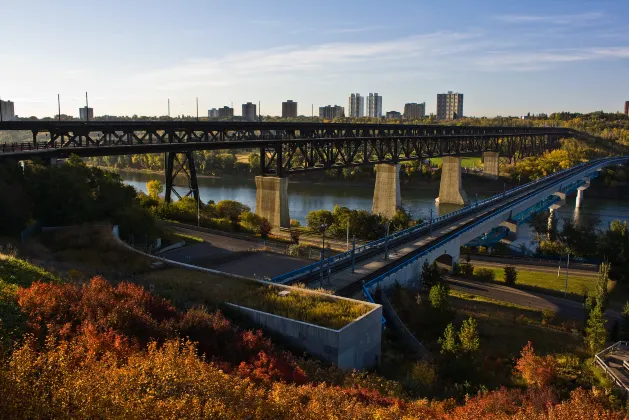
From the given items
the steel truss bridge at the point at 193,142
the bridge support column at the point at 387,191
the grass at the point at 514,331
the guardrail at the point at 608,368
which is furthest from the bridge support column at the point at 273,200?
the guardrail at the point at 608,368

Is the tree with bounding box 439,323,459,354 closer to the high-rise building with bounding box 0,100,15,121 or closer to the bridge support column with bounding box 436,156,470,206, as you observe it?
the high-rise building with bounding box 0,100,15,121

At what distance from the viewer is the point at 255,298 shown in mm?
17953

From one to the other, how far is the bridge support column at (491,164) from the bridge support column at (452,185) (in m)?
18.1

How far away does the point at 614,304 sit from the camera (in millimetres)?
30031

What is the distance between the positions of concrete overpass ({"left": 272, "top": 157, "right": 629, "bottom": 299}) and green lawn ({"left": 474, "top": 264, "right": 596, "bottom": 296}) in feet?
13.7

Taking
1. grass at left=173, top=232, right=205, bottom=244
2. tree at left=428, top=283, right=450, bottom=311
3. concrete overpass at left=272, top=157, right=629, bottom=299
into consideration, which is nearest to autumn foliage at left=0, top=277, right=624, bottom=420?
→ tree at left=428, top=283, right=450, bottom=311

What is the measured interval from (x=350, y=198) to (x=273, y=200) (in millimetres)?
33306

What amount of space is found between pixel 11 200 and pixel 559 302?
27151mm

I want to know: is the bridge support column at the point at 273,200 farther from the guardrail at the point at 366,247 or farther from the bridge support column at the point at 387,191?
the bridge support column at the point at 387,191

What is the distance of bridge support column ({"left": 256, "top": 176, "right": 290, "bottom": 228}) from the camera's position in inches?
1791

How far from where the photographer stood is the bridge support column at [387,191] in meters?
57.6

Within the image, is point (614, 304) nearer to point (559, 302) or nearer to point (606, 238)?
point (559, 302)

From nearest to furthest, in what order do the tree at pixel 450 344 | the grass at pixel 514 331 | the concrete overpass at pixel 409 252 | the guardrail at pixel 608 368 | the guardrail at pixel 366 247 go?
1. the guardrail at pixel 608 368
2. the tree at pixel 450 344
3. the grass at pixel 514 331
4. the guardrail at pixel 366 247
5. the concrete overpass at pixel 409 252

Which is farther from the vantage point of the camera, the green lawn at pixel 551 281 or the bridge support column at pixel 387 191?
the bridge support column at pixel 387 191
